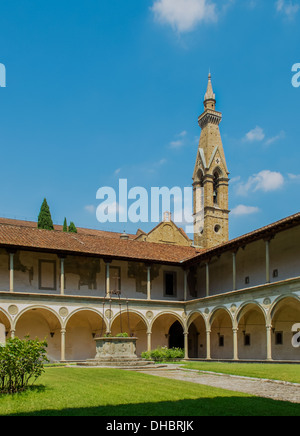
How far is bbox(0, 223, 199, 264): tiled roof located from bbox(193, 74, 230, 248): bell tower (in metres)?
21.4

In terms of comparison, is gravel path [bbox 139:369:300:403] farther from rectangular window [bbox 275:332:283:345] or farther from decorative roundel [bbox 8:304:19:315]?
decorative roundel [bbox 8:304:19:315]

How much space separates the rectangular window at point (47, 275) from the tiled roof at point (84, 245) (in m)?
1.36

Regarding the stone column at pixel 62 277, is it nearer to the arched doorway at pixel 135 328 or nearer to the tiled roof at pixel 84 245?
the tiled roof at pixel 84 245

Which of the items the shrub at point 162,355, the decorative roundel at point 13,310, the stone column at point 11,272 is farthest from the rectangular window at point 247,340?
the stone column at point 11,272

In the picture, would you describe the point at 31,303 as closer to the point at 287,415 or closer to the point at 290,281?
the point at 290,281

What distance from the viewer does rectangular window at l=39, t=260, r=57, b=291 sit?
29.9 meters

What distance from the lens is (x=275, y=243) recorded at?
27922 mm

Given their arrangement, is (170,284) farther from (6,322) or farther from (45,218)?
(45,218)

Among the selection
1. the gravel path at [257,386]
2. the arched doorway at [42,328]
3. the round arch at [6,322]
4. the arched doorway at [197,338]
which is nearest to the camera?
the gravel path at [257,386]

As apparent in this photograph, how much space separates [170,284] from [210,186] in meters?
25.4

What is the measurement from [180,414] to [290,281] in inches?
634

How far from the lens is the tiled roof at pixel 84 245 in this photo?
2880cm

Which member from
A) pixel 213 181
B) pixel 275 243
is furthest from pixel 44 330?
pixel 213 181

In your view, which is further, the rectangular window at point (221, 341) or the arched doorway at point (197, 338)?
the arched doorway at point (197, 338)
